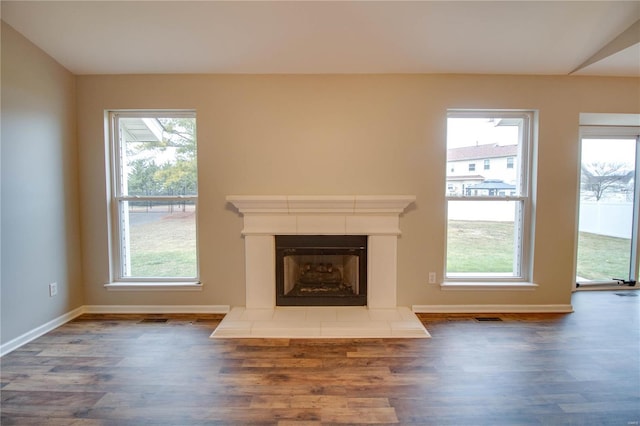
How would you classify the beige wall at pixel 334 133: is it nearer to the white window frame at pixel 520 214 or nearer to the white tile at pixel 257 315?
the white window frame at pixel 520 214

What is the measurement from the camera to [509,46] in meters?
2.37

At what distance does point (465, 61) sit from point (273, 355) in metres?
2.99

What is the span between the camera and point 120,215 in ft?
9.39

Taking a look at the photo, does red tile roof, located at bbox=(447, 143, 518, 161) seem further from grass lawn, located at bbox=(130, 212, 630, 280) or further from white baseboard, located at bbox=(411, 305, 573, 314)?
white baseboard, located at bbox=(411, 305, 573, 314)

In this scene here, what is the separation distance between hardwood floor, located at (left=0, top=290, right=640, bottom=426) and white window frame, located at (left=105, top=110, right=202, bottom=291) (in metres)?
0.38

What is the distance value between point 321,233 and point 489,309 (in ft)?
6.11

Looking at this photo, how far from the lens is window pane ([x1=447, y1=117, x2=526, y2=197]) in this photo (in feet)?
9.39

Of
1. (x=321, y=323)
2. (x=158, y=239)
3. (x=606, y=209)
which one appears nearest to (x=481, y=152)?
(x=606, y=209)

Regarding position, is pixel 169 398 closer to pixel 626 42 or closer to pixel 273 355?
pixel 273 355

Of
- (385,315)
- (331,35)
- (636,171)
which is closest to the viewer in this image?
(331,35)

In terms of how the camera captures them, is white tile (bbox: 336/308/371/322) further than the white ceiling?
Yes

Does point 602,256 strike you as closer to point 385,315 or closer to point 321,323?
point 385,315

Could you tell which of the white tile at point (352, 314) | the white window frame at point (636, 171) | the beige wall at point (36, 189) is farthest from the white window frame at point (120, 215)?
the white window frame at point (636, 171)

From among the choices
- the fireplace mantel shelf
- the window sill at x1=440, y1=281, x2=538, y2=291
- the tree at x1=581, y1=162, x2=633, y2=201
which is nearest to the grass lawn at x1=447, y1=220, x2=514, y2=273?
the window sill at x1=440, y1=281, x2=538, y2=291
